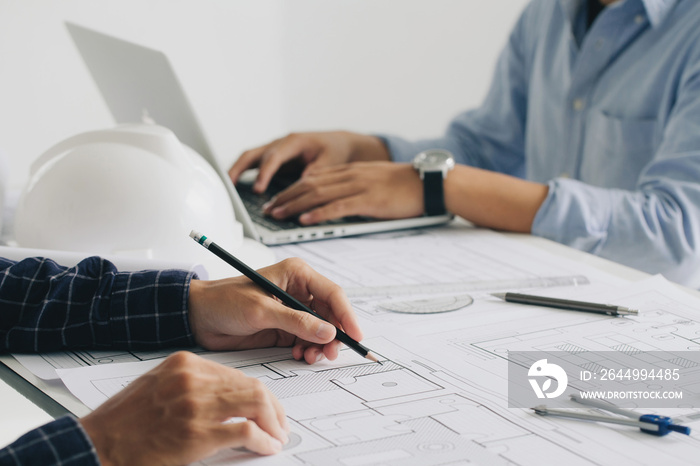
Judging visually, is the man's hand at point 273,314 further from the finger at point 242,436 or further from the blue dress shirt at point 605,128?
the blue dress shirt at point 605,128

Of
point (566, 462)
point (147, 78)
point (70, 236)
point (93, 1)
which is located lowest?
point (566, 462)

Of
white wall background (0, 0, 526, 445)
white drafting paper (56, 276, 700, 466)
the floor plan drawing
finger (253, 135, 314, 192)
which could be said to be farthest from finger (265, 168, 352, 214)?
white wall background (0, 0, 526, 445)

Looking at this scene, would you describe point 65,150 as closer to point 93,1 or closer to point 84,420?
point 84,420

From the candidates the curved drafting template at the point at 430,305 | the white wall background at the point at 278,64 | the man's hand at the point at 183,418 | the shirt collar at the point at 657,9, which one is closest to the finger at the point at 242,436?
the man's hand at the point at 183,418

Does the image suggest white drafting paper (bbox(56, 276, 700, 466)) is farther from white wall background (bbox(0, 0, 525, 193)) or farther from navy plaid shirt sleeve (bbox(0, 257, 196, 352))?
white wall background (bbox(0, 0, 525, 193))

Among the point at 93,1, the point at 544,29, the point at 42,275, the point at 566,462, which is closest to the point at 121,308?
the point at 42,275

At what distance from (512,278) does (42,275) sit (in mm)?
583

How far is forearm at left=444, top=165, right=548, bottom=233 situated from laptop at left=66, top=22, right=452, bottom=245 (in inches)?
2.0

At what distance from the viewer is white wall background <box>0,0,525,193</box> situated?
8.66 ft

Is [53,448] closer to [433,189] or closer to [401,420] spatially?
[401,420]

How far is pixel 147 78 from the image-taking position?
114cm

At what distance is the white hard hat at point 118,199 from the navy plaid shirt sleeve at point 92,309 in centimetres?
9

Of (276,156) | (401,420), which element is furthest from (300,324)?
(276,156)

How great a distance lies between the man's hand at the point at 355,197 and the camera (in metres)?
1.22
